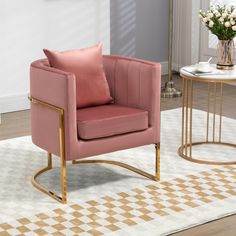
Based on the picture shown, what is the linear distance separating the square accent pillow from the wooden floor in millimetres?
1190

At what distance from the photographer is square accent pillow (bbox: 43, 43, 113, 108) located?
13.2 feet

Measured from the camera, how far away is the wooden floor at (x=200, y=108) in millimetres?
3393

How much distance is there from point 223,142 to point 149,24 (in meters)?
3.02

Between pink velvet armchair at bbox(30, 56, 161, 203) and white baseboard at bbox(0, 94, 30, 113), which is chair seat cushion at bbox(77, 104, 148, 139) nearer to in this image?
pink velvet armchair at bbox(30, 56, 161, 203)

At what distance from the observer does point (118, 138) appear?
3.89m

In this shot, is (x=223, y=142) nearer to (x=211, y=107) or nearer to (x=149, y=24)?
(x=211, y=107)

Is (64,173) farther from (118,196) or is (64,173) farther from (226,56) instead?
(226,56)

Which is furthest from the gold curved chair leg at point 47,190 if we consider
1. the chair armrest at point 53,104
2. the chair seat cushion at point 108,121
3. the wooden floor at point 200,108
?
the wooden floor at point 200,108

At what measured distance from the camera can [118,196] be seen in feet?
12.7

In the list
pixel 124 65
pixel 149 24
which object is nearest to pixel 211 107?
pixel 149 24

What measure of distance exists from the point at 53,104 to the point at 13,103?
7.78 feet

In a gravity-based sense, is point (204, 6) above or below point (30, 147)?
above

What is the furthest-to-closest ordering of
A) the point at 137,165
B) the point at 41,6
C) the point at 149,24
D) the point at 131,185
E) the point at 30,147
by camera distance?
the point at 149,24 → the point at 41,6 → the point at 30,147 → the point at 137,165 → the point at 131,185

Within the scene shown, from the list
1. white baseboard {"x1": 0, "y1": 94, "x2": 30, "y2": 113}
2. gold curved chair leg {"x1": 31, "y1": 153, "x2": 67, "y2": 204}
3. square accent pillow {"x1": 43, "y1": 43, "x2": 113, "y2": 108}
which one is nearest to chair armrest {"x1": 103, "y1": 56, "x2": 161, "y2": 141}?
square accent pillow {"x1": 43, "y1": 43, "x2": 113, "y2": 108}
